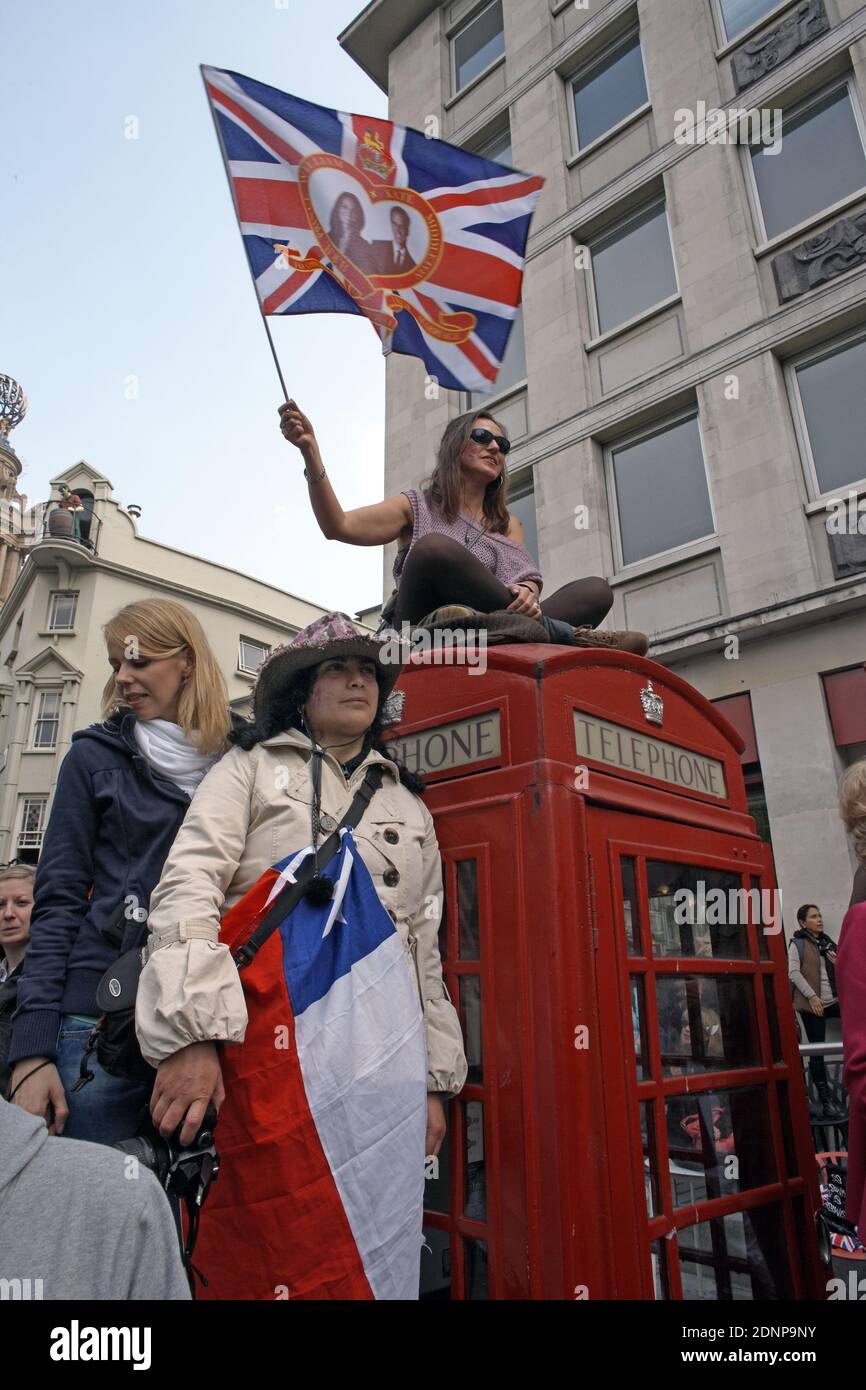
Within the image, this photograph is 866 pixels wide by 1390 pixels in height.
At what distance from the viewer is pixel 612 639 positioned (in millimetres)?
3062

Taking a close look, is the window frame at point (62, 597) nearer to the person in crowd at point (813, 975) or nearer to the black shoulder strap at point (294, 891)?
the person in crowd at point (813, 975)

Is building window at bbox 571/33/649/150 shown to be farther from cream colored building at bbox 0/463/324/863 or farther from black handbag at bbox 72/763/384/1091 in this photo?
cream colored building at bbox 0/463/324/863

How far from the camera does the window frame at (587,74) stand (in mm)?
11695

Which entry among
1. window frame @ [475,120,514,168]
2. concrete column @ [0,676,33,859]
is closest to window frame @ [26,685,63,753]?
concrete column @ [0,676,33,859]

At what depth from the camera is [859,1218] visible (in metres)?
2.43

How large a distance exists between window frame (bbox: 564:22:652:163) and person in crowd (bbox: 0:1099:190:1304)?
14.0 m

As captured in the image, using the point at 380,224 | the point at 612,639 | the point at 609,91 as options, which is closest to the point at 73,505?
the point at 609,91

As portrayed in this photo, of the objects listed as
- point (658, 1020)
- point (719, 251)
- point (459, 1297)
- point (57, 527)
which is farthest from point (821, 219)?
point (57, 527)

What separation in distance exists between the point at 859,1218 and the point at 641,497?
30.9 feet

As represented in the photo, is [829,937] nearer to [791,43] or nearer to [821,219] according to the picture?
[821,219]

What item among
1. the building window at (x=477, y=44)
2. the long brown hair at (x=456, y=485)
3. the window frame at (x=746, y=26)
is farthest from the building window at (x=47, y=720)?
the long brown hair at (x=456, y=485)

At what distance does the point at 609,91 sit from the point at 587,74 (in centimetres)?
78

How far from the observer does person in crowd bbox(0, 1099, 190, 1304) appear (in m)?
1.20

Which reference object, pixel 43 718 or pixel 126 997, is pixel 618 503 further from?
pixel 43 718
